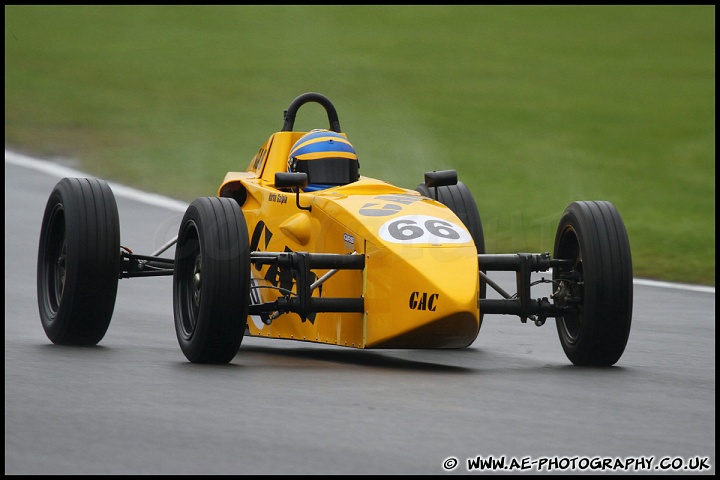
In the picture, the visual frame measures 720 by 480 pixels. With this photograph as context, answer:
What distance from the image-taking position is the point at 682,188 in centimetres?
2303

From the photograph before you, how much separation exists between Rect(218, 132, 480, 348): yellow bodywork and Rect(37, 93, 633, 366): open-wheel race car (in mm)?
10

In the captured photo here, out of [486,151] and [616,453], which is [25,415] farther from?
[486,151]

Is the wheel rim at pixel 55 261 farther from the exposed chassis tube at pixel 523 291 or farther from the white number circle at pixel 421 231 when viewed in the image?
the exposed chassis tube at pixel 523 291

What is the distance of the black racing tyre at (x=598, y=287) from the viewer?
8219 millimetres

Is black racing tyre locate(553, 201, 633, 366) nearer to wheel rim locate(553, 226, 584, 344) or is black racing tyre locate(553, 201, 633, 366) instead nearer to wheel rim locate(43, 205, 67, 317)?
wheel rim locate(553, 226, 584, 344)

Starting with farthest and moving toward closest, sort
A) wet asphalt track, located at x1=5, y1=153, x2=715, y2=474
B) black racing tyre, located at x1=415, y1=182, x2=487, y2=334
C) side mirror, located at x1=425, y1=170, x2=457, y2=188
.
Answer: black racing tyre, located at x1=415, y1=182, x2=487, y2=334, side mirror, located at x1=425, y1=170, x2=457, y2=188, wet asphalt track, located at x1=5, y1=153, x2=715, y2=474

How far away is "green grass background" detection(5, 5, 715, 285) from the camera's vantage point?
71.6 ft

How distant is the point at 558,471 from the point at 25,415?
250 cm

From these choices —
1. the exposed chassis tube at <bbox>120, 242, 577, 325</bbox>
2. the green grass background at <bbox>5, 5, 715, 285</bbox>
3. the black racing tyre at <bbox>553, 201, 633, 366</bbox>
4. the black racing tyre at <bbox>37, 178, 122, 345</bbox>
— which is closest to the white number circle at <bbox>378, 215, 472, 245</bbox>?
the exposed chassis tube at <bbox>120, 242, 577, 325</bbox>

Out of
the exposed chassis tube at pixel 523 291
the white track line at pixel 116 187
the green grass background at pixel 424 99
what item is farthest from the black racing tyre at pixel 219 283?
the green grass background at pixel 424 99

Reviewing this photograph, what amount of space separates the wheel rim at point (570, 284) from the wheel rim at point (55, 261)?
3.50 m

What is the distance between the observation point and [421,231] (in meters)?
8.12

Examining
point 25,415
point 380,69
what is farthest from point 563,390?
point 380,69

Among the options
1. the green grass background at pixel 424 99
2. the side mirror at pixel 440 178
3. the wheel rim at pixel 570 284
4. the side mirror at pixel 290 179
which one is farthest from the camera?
the green grass background at pixel 424 99
